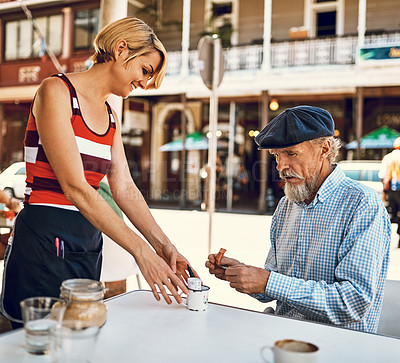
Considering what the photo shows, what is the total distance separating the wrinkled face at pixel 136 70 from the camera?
1.67m

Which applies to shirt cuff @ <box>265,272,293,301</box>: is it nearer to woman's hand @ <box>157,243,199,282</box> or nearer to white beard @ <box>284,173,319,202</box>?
woman's hand @ <box>157,243,199,282</box>

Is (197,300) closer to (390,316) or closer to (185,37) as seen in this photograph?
(390,316)

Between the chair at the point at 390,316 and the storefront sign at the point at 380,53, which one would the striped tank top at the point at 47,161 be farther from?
the storefront sign at the point at 380,53

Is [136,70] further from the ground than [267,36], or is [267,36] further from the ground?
[267,36]

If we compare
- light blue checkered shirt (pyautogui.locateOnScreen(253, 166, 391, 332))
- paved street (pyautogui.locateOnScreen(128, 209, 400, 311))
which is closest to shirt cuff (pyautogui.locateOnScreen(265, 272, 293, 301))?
light blue checkered shirt (pyautogui.locateOnScreen(253, 166, 391, 332))

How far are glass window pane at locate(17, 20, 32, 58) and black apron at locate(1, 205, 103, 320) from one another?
14372mm

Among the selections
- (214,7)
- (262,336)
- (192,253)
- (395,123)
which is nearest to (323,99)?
(395,123)

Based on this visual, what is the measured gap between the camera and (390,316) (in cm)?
182

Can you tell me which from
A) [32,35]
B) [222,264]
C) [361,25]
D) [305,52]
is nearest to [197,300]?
[222,264]

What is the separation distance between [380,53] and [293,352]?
1122 centimetres

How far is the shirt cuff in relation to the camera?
5.32 ft

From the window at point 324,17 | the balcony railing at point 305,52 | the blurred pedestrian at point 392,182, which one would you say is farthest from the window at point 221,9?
the blurred pedestrian at point 392,182

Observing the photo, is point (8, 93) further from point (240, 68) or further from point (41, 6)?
point (240, 68)

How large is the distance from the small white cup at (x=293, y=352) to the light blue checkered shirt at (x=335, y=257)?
58cm
